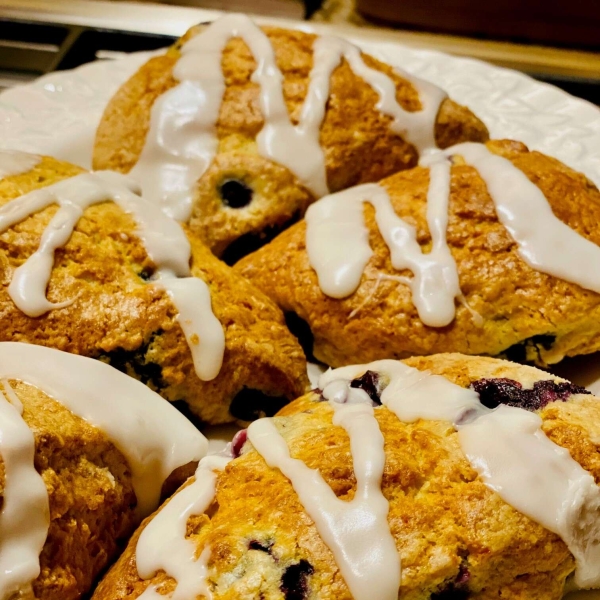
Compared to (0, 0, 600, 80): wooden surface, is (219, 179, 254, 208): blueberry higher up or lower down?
lower down

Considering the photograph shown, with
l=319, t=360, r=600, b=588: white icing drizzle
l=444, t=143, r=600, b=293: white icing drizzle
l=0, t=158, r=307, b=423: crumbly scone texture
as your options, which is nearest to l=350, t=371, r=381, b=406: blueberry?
l=319, t=360, r=600, b=588: white icing drizzle

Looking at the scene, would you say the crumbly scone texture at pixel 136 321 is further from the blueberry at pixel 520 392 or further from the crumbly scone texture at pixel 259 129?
the blueberry at pixel 520 392

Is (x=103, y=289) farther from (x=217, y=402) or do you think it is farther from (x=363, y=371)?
(x=363, y=371)

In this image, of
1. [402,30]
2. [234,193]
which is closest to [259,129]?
[234,193]

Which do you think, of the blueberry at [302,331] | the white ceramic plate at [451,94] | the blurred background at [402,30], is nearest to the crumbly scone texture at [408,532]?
the blueberry at [302,331]

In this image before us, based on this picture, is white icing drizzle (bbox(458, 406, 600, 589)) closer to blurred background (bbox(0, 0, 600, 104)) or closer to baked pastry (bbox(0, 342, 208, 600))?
baked pastry (bbox(0, 342, 208, 600))

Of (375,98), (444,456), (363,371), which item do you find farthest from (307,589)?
(375,98)
